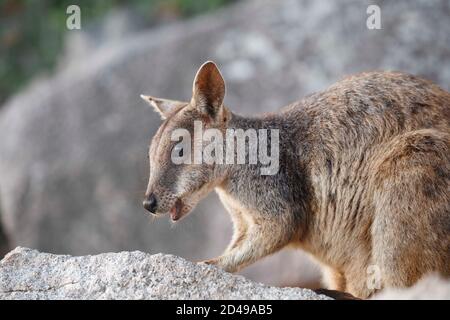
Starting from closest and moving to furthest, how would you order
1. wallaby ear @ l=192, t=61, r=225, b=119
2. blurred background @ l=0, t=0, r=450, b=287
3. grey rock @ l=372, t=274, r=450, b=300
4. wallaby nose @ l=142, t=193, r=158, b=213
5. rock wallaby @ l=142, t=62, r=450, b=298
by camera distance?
1. grey rock @ l=372, t=274, r=450, b=300
2. rock wallaby @ l=142, t=62, r=450, b=298
3. wallaby nose @ l=142, t=193, r=158, b=213
4. wallaby ear @ l=192, t=61, r=225, b=119
5. blurred background @ l=0, t=0, r=450, b=287

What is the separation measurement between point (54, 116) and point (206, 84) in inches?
354

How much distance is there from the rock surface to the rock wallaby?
641 millimetres

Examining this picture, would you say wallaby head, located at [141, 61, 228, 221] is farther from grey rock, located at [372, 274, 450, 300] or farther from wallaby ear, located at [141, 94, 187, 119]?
grey rock, located at [372, 274, 450, 300]

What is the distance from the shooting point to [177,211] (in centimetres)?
762

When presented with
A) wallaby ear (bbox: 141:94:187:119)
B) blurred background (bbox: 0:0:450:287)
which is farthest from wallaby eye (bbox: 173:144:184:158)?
blurred background (bbox: 0:0:450:287)

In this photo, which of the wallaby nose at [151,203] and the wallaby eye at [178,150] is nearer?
the wallaby nose at [151,203]

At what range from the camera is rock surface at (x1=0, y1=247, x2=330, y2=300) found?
6.61 m

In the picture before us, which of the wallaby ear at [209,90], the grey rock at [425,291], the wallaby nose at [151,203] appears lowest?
the grey rock at [425,291]

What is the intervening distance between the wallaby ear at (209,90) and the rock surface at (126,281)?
150 centimetres

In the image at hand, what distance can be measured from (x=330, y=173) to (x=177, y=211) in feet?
4.54

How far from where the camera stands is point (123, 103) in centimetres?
1570

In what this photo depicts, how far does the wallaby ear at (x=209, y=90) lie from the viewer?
7551 mm

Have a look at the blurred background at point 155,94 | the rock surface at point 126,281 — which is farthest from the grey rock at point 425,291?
the blurred background at point 155,94

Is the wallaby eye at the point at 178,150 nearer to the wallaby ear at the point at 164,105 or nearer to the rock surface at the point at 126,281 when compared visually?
the wallaby ear at the point at 164,105
